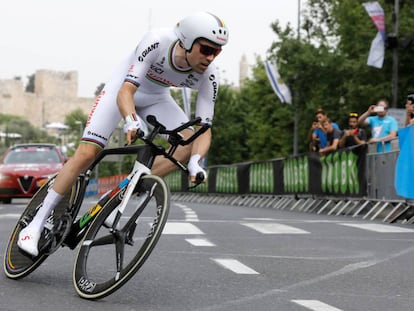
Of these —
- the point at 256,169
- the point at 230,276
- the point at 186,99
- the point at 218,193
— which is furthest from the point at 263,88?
the point at 230,276

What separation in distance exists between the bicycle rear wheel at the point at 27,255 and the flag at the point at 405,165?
898 centimetres

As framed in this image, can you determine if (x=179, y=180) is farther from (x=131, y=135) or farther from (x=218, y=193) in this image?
(x=131, y=135)

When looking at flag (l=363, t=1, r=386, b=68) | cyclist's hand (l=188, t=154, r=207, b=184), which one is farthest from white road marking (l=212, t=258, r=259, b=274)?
flag (l=363, t=1, r=386, b=68)

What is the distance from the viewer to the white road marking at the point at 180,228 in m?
11.8

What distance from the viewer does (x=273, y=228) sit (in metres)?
13.0

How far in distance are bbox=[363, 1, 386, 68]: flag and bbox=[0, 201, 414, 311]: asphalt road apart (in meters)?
22.6

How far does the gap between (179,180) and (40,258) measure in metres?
43.8

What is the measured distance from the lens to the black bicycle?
5508mm

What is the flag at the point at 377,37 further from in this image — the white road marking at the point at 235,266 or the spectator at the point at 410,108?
the white road marking at the point at 235,266

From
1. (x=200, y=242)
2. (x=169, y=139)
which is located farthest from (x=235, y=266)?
(x=200, y=242)

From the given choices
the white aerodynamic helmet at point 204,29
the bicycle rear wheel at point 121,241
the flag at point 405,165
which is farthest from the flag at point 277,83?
the bicycle rear wheel at point 121,241

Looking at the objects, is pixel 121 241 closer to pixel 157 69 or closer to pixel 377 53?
pixel 157 69

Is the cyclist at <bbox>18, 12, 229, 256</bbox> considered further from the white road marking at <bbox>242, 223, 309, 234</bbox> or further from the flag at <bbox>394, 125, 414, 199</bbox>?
the flag at <bbox>394, 125, 414, 199</bbox>

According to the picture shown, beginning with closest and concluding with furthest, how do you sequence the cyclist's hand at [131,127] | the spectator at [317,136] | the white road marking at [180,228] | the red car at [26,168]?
the cyclist's hand at [131,127], the white road marking at [180,228], the spectator at [317,136], the red car at [26,168]
